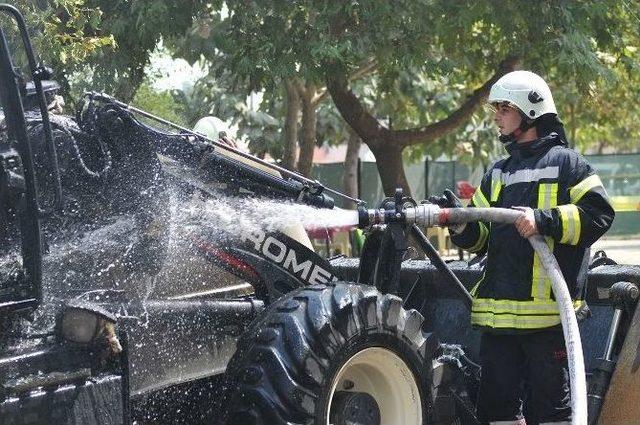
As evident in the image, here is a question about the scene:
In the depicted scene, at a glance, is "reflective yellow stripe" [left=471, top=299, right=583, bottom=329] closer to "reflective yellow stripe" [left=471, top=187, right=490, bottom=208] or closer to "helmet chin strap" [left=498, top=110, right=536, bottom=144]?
"reflective yellow stripe" [left=471, top=187, right=490, bottom=208]

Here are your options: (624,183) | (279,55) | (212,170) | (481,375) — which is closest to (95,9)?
(279,55)

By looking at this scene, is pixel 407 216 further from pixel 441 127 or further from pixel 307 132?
pixel 307 132

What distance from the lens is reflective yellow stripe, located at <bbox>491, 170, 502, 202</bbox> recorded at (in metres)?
5.14

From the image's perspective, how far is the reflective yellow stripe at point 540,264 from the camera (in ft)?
16.1

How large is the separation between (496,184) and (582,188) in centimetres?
43

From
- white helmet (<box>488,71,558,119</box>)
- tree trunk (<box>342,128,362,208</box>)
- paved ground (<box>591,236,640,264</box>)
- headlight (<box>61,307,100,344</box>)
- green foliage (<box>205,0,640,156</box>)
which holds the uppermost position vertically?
green foliage (<box>205,0,640,156</box>)

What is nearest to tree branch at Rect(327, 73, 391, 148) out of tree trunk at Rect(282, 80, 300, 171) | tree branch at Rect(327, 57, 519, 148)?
tree branch at Rect(327, 57, 519, 148)

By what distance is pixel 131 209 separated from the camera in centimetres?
482

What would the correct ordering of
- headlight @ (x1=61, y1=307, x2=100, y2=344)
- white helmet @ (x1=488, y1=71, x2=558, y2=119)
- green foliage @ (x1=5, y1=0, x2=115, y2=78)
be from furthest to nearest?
green foliage @ (x1=5, y1=0, x2=115, y2=78) < white helmet @ (x1=488, y1=71, x2=558, y2=119) < headlight @ (x1=61, y1=307, x2=100, y2=344)

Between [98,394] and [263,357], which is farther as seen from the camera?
[263,357]

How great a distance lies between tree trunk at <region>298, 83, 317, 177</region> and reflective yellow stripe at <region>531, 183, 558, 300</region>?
34.4ft

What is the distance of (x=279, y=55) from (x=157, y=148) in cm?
655

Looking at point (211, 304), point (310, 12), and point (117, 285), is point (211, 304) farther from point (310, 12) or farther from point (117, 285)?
point (310, 12)

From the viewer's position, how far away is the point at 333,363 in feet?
14.8
